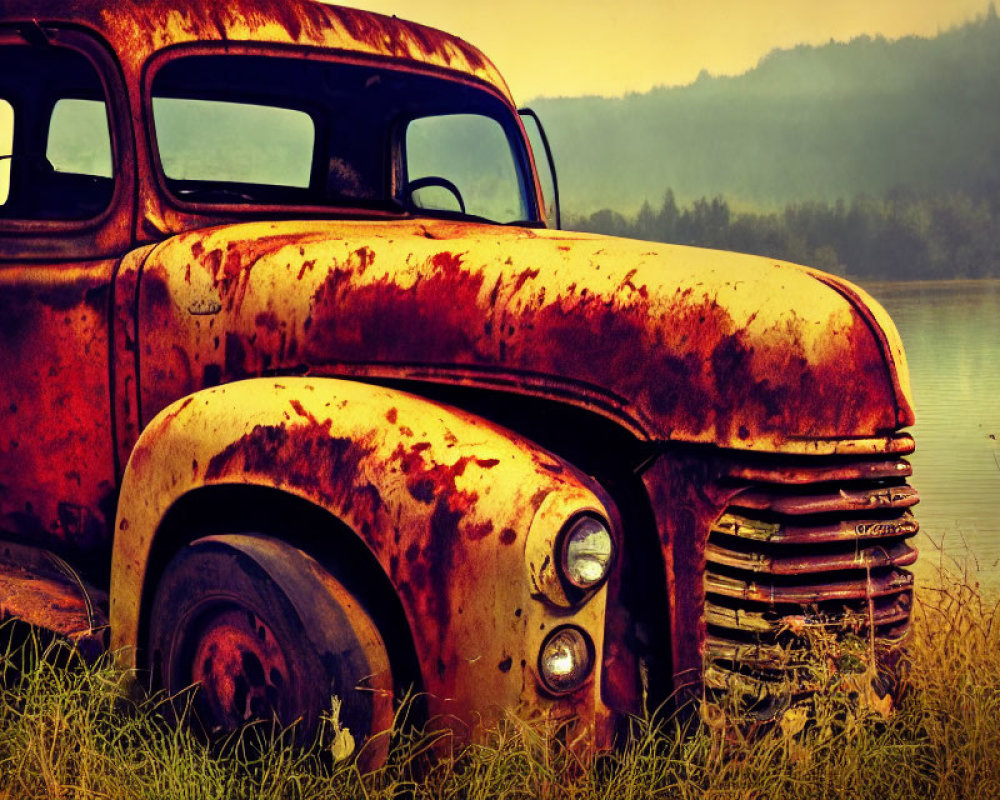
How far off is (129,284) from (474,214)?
4.23 ft

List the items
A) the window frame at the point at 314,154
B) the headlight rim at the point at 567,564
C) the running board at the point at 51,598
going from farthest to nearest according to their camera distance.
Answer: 1. the window frame at the point at 314,154
2. the running board at the point at 51,598
3. the headlight rim at the point at 567,564

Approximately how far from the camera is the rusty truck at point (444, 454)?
8.76ft

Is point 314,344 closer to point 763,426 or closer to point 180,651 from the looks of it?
point 180,651

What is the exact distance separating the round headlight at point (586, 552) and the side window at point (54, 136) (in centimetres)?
189

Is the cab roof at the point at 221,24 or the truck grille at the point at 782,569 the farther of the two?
the cab roof at the point at 221,24

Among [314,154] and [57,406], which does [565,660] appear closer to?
[57,406]

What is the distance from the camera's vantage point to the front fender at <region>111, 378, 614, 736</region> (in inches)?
103

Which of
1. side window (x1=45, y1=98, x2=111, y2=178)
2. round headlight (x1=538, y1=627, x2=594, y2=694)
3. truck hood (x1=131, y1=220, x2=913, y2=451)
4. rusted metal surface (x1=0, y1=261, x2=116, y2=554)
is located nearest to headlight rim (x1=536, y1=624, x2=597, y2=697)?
round headlight (x1=538, y1=627, x2=594, y2=694)

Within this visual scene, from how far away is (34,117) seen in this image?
169 inches

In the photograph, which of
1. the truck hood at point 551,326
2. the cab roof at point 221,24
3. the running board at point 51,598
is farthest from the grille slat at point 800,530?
the cab roof at point 221,24

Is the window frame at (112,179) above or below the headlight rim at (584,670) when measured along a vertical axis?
above

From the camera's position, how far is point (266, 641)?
2.79 metres

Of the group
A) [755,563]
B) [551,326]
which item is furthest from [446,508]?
[755,563]

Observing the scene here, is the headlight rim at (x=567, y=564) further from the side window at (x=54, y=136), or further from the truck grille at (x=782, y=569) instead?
the side window at (x=54, y=136)
